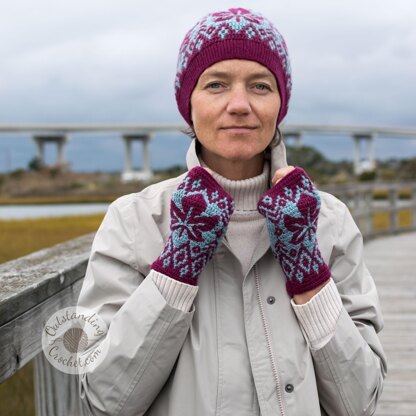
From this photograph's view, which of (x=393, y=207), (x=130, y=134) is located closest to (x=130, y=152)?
(x=130, y=134)

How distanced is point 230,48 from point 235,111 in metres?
0.14

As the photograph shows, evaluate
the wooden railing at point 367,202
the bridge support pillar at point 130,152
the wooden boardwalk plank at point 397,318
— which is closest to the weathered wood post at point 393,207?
the wooden railing at point 367,202

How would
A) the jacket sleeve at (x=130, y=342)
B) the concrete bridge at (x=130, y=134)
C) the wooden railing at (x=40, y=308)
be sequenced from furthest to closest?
1. the concrete bridge at (x=130, y=134)
2. the wooden railing at (x=40, y=308)
3. the jacket sleeve at (x=130, y=342)

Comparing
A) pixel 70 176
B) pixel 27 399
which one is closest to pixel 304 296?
pixel 27 399

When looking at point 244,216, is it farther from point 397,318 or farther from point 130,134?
point 130,134

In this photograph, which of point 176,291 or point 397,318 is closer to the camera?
point 176,291

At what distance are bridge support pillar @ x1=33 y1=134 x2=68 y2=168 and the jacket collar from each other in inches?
1307

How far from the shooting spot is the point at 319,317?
4.52ft

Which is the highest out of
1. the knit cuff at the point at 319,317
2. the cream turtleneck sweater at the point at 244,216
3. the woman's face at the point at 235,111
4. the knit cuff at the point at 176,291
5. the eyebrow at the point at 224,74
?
the eyebrow at the point at 224,74

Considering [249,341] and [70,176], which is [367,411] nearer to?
[249,341]

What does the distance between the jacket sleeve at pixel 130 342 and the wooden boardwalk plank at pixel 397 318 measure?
1.76 meters

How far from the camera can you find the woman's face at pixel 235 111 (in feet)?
4.70

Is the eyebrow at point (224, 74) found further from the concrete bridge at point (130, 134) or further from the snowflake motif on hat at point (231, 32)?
the concrete bridge at point (130, 134)

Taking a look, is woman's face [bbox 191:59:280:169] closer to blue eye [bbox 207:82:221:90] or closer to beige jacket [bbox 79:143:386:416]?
blue eye [bbox 207:82:221:90]
